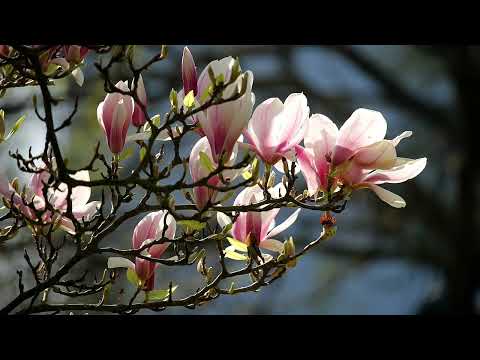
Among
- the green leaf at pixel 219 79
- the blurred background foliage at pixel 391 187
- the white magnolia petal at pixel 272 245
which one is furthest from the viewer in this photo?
the blurred background foliage at pixel 391 187

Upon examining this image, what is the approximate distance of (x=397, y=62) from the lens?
5270mm

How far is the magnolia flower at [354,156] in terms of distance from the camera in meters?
0.44

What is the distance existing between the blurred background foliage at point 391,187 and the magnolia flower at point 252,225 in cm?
355

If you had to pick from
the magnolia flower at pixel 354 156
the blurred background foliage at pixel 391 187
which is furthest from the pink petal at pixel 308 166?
the blurred background foliage at pixel 391 187

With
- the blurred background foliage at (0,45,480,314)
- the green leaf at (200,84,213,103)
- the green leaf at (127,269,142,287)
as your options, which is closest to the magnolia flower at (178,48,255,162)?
the green leaf at (200,84,213,103)

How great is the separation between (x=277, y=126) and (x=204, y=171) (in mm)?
49

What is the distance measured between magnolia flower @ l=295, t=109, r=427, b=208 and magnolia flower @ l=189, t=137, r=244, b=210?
5 cm

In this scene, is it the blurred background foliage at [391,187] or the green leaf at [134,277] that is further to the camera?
the blurred background foliage at [391,187]

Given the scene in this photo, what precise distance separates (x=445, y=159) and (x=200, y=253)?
457 centimetres

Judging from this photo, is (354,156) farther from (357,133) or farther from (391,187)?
(391,187)

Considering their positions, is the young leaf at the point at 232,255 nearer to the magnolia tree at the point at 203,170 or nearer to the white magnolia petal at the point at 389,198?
the magnolia tree at the point at 203,170
